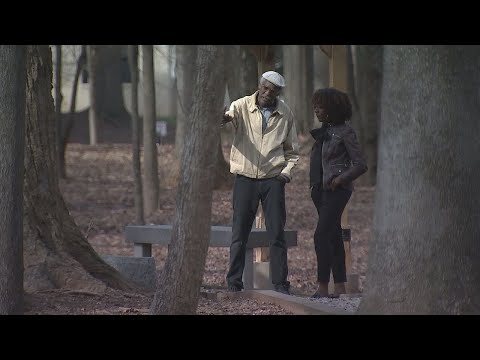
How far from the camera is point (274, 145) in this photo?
383 inches

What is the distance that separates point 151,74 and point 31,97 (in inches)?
362

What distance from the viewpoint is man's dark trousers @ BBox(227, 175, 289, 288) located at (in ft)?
31.8

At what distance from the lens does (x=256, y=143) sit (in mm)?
9719

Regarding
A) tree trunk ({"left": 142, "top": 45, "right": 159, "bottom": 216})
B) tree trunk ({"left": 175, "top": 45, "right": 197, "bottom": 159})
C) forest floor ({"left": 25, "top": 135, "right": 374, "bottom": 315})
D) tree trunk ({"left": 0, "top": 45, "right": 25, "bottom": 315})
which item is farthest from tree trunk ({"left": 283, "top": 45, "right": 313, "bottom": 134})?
tree trunk ({"left": 0, "top": 45, "right": 25, "bottom": 315})

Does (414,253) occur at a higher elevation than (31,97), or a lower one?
lower

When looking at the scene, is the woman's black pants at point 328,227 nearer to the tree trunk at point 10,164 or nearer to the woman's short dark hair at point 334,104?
the woman's short dark hair at point 334,104

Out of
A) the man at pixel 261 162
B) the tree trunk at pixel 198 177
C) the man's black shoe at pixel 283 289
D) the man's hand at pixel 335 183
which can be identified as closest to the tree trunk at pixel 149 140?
the man at pixel 261 162

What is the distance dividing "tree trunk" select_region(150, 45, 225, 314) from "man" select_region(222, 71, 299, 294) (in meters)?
2.67

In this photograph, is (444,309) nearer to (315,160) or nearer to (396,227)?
(396,227)

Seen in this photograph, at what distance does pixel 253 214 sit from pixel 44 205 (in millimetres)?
1788

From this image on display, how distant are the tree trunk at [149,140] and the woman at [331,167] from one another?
879 cm

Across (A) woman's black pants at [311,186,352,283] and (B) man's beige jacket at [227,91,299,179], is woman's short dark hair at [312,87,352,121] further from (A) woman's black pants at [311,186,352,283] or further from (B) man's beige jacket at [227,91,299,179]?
(A) woman's black pants at [311,186,352,283]

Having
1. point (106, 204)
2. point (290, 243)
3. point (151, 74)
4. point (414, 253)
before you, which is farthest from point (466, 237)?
point (106, 204)

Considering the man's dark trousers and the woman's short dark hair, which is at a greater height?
the woman's short dark hair
